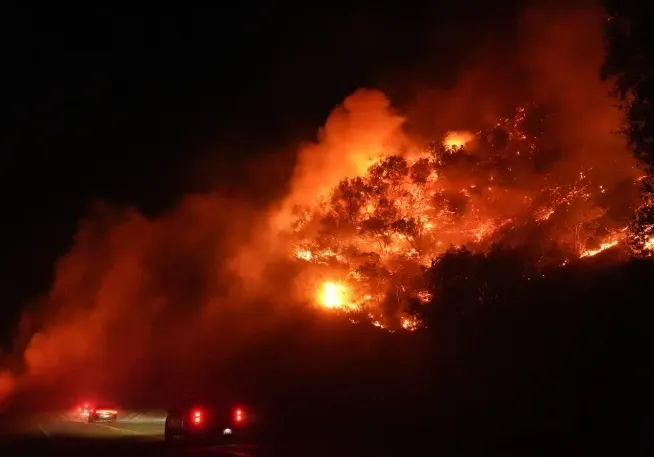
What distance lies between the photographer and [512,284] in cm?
2325

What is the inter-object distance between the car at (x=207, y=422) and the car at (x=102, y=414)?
1475 cm

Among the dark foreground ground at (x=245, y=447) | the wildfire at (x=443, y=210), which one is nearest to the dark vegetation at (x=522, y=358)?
the dark foreground ground at (x=245, y=447)

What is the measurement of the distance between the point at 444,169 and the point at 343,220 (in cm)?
524

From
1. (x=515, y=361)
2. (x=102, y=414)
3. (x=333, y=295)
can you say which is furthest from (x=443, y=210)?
(x=102, y=414)

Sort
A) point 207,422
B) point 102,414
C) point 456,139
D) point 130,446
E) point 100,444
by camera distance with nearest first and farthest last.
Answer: point 130,446 < point 100,444 < point 207,422 < point 456,139 < point 102,414

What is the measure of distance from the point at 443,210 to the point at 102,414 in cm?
1930

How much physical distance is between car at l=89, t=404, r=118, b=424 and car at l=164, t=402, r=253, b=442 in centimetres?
1475

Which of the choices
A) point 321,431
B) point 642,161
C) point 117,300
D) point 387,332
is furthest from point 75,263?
point 642,161

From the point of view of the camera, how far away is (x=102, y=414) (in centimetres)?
3653

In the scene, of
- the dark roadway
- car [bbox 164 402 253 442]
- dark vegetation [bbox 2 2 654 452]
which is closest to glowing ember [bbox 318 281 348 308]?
dark vegetation [bbox 2 2 654 452]

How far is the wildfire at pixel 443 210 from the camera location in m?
29.6

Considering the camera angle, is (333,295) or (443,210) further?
(333,295)

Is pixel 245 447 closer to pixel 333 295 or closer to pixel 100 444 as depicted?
pixel 100 444

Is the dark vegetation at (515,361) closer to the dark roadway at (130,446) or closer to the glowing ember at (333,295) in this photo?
the dark roadway at (130,446)
